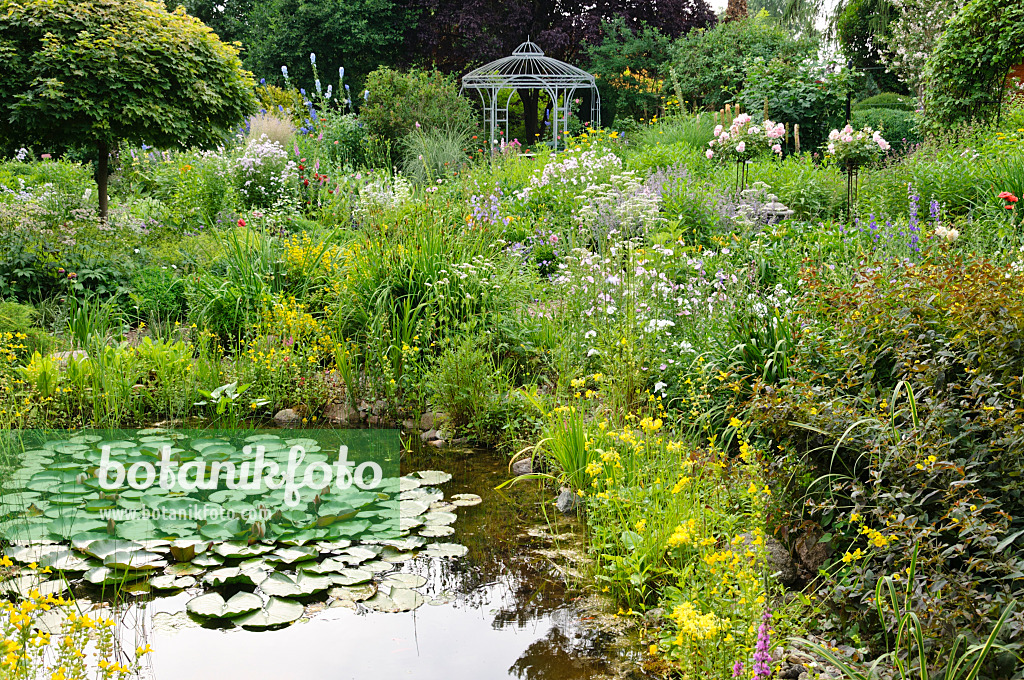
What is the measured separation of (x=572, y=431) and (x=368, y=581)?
1.18 m

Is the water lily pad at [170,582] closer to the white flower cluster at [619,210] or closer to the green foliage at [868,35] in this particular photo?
the white flower cluster at [619,210]

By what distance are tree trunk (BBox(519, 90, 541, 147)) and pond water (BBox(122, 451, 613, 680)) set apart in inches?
635

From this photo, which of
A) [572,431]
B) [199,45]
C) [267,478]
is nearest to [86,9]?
[199,45]

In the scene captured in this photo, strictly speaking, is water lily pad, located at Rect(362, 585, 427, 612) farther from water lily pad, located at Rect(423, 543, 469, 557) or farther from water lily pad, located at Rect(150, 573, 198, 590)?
water lily pad, located at Rect(150, 573, 198, 590)

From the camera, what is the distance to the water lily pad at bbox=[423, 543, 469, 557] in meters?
3.23

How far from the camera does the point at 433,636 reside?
2.70 metres

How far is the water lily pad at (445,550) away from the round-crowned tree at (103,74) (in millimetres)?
4665

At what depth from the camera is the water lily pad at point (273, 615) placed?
2.66 meters

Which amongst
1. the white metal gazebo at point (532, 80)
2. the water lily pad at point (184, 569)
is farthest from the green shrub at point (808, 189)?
the white metal gazebo at point (532, 80)

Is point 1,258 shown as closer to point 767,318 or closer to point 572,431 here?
point 572,431

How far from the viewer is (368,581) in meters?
2.99

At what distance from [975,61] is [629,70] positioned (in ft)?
33.4

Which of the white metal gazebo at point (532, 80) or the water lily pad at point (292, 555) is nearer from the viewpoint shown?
the water lily pad at point (292, 555)

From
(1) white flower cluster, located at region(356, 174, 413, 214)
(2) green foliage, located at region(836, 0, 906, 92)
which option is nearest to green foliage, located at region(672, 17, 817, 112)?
(2) green foliage, located at region(836, 0, 906, 92)
